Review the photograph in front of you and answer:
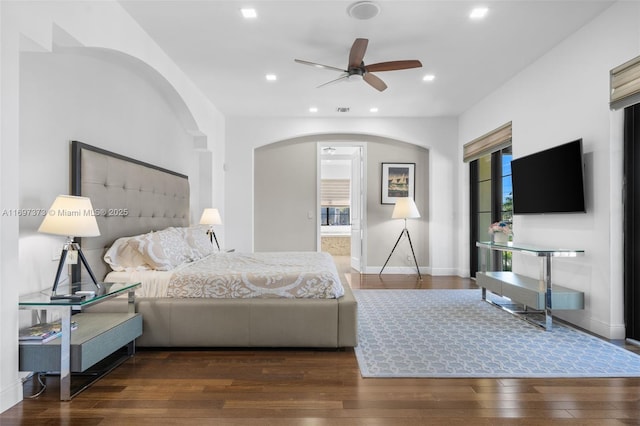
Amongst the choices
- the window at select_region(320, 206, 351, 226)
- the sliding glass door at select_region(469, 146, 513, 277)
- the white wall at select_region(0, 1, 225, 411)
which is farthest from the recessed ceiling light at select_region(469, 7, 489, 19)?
the window at select_region(320, 206, 351, 226)

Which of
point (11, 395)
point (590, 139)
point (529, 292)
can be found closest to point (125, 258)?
point (11, 395)

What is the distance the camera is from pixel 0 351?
1.92 m

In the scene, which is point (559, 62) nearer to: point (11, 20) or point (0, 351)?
point (11, 20)

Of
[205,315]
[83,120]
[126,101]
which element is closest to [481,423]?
[205,315]

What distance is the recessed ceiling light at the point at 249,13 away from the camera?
3.03m

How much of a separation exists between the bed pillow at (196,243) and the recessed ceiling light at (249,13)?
2.24 metres

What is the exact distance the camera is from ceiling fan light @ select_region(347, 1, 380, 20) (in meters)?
2.92

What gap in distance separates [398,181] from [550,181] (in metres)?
3.13

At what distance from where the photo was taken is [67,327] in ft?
6.69

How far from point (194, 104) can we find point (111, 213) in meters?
2.14

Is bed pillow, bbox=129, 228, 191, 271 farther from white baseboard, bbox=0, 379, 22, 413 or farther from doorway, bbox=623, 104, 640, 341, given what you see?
doorway, bbox=623, 104, 640, 341

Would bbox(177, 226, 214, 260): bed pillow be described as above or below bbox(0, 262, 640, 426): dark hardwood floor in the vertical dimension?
above

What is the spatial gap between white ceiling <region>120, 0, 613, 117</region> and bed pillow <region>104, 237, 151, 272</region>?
1.94 meters

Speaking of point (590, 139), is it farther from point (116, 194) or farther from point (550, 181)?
point (116, 194)
